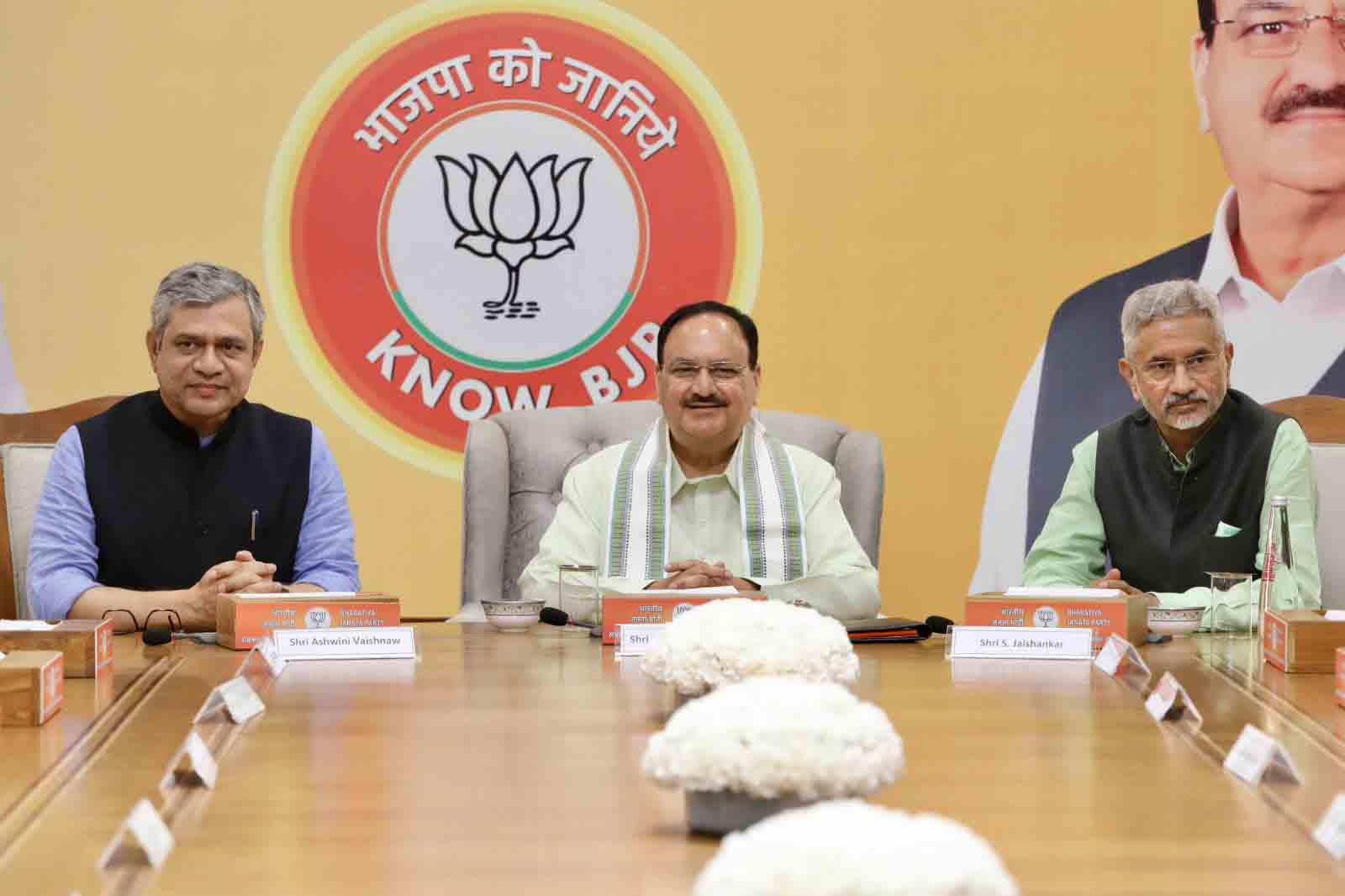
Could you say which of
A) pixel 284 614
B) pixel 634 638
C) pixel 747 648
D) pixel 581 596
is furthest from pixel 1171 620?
pixel 284 614

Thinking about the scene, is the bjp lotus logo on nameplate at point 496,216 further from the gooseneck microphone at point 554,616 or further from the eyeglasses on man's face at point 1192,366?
the gooseneck microphone at point 554,616

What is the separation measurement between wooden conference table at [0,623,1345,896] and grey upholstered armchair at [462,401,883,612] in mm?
1139

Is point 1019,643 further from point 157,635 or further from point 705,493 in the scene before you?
point 157,635

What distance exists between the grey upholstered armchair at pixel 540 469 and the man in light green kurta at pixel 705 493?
148 mm

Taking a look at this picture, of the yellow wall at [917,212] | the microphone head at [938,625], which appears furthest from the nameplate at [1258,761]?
the yellow wall at [917,212]

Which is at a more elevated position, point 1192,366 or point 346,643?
Result: point 1192,366

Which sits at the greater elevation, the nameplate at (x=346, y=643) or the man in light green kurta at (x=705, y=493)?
the man in light green kurta at (x=705, y=493)

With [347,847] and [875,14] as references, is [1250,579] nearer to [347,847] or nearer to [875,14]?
[347,847]

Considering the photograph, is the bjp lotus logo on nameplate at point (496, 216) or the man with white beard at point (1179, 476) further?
the bjp lotus logo on nameplate at point (496, 216)

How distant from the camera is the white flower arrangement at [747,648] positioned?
5.51 feet

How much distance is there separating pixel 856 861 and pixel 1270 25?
13.1 feet

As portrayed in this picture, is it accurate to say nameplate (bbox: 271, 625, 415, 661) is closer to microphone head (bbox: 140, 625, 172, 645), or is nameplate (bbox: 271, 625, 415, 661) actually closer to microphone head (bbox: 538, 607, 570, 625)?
microphone head (bbox: 140, 625, 172, 645)

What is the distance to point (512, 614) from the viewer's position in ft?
8.86

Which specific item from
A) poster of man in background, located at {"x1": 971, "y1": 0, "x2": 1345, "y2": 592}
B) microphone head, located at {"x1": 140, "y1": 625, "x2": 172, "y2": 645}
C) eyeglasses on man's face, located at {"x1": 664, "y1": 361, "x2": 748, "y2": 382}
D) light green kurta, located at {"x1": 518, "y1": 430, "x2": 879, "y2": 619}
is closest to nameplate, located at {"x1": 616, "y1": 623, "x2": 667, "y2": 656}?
light green kurta, located at {"x1": 518, "y1": 430, "x2": 879, "y2": 619}
